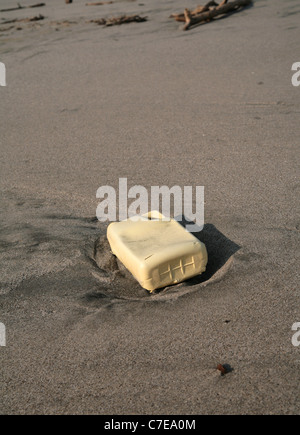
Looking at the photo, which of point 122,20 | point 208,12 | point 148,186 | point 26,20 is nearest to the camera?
point 148,186

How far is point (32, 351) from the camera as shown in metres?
1.86

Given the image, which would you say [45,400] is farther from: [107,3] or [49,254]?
[107,3]

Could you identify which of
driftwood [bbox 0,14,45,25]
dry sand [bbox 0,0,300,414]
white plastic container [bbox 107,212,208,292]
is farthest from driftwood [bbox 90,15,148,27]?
white plastic container [bbox 107,212,208,292]

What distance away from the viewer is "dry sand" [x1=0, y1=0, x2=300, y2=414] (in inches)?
66.8

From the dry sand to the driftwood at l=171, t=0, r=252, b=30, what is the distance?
1.08ft

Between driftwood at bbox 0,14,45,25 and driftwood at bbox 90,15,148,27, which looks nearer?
driftwood at bbox 90,15,148,27

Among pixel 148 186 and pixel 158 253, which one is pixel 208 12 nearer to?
pixel 148 186

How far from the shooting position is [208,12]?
6023 millimetres

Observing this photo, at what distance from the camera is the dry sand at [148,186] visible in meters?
1.70

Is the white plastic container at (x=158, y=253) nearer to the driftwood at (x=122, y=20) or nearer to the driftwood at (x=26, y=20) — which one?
the driftwood at (x=122, y=20)

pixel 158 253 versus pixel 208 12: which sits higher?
pixel 208 12

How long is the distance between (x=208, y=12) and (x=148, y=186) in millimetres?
3874

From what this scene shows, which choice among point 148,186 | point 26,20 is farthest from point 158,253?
point 26,20

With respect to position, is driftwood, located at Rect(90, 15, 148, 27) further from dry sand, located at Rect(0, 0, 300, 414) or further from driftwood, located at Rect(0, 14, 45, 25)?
driftwood, located at Rect(0, 14, 45, 25)
